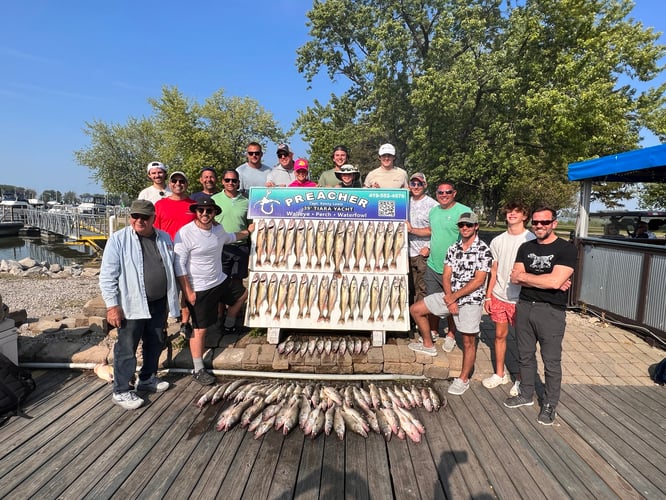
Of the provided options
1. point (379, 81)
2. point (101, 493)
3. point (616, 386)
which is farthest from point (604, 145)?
point (101, 493)

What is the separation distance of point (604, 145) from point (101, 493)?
23358 millimetres

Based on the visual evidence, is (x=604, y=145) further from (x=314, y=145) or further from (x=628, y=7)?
(x=314, y=145)

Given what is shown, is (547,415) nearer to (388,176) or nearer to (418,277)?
(418,277)

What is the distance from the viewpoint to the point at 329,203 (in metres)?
5.19

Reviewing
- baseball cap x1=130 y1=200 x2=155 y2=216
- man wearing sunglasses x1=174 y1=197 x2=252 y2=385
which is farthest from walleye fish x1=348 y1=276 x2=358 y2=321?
baseball cap x1=130 y1=200 x2=155 y2=216

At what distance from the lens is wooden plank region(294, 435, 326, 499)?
2.75 metres

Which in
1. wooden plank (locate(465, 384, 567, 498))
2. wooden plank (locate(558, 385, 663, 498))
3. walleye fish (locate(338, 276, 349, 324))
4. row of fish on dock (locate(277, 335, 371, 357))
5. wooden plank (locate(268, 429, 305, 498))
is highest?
walleye fish (locate(338, 276, 349, 324))

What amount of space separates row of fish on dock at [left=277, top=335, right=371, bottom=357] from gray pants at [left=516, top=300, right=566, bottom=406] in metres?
1.91

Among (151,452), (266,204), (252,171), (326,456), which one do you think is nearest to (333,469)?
(326,456)

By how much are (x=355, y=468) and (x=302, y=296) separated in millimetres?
2436

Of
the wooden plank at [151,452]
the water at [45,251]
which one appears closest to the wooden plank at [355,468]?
the wooden plank at [151,452]

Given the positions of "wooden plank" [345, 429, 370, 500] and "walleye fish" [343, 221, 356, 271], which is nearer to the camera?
"wooden plank" [345, 429, 370, 500]

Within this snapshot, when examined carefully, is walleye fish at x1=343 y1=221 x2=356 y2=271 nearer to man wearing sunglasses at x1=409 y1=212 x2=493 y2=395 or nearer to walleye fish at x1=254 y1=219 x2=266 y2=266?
walleye fish at x1=254 y1=219 x2=266 y2=266

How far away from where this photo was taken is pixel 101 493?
2.71 m
